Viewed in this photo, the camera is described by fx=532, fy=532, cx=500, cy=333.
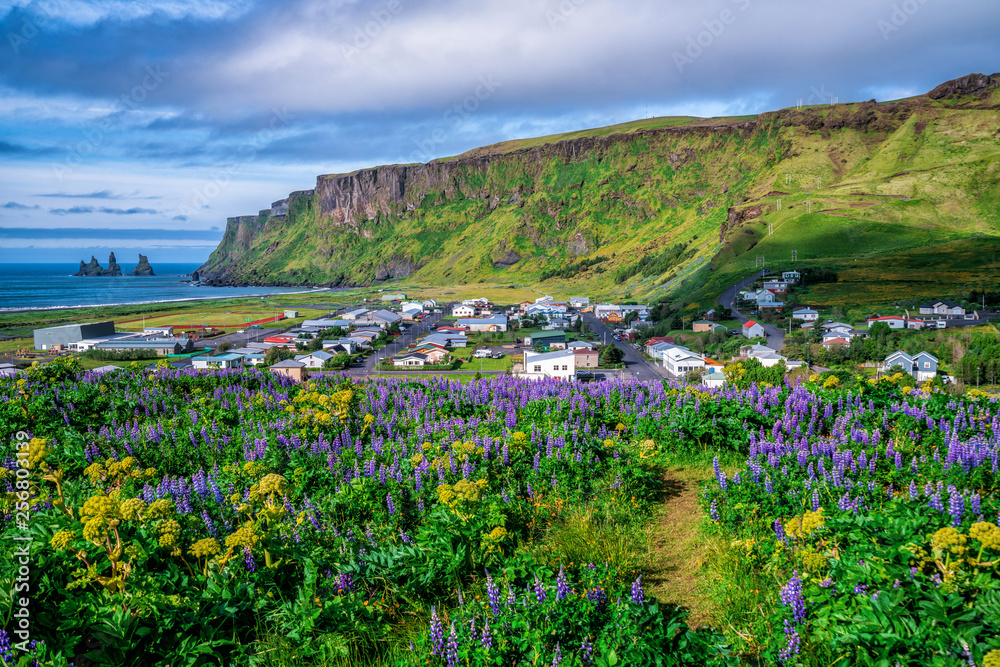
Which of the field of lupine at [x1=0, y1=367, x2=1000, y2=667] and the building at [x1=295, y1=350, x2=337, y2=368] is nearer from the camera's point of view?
the field of lupine at [x1=0, y1=367, x2=1000, y2=667]

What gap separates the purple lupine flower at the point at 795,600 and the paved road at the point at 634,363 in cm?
3632

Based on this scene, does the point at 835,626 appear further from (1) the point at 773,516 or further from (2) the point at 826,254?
(2) the point at 826,254

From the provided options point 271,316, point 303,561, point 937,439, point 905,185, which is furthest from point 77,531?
point 905,185

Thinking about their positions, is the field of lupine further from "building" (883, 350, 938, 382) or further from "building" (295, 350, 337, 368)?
"building" (295, 350, 337, 368)

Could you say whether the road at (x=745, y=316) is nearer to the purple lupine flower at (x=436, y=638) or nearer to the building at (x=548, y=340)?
the building at (x=548, y=340)

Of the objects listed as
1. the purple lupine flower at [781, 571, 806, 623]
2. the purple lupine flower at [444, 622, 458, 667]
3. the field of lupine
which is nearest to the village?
the field of lupine

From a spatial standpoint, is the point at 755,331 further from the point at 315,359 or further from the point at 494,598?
the point at 494,598

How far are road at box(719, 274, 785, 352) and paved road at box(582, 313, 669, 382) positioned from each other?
50.8ft

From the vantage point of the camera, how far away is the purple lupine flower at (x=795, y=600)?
3641mm

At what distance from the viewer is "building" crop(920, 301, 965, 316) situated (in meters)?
73.5

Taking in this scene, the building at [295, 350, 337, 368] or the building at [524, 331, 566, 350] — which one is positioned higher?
the building at [295, 350, 337, 368]

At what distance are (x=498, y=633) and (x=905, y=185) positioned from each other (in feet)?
602

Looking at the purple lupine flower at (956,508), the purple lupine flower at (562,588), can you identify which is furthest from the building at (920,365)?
the purple lupine flower at (562,588)

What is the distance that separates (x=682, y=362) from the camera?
182 ft
